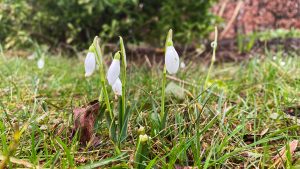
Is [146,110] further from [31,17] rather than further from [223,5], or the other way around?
[223,5]

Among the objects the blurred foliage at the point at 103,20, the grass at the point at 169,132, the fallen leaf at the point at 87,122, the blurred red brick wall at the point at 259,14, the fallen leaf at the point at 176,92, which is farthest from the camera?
the blurred red brick wall at the point at 259,14

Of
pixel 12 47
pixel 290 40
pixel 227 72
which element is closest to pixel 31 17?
pixel 12 47

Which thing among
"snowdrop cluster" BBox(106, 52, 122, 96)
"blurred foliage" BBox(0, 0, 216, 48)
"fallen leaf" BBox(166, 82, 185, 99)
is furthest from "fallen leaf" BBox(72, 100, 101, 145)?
"blurred foliage" BBox(0, 0, 216, 48)

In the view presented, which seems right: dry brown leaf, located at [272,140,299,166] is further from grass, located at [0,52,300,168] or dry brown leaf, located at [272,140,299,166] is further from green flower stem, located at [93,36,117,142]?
green flower stem, located at [93,36,117,142]

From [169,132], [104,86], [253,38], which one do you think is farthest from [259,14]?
[104,86]

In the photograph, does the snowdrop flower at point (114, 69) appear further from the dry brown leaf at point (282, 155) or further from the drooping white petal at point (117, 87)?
the dry brown leaf at point (282, 155)

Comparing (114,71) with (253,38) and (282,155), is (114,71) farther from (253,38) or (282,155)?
(253,38)

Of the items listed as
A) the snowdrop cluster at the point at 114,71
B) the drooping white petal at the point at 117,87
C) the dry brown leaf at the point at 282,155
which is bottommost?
the dry brown leaf at the point at 282,155

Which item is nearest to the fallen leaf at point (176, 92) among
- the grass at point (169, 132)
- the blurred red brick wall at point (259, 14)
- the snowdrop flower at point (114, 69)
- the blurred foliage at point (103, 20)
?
the grass at point (169, 132)
